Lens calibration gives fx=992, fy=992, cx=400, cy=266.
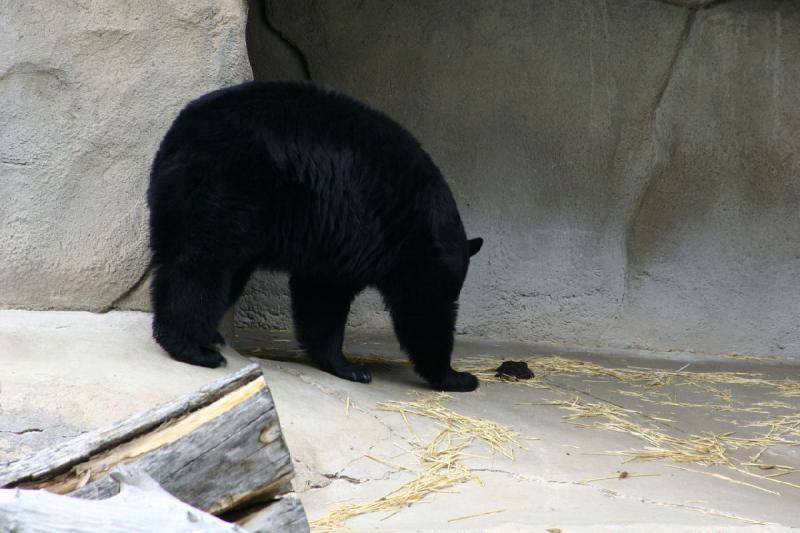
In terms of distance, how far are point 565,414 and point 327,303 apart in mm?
1534

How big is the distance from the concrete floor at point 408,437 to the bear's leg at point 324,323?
0.59 ft

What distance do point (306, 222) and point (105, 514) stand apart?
315 cm

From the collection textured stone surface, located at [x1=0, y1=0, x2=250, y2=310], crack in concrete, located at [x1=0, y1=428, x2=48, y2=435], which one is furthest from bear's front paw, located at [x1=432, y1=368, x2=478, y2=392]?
crack in concrete, located at [x1=0, y1=428, x2=48, y2=435]

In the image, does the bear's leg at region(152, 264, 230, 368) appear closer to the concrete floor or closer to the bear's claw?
the concrete floor

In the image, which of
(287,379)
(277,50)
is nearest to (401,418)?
(287,379)

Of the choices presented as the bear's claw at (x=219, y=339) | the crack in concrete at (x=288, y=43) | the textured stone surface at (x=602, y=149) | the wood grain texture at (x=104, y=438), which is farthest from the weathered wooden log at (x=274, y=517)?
the crack in concrete at (x=288, y=43)

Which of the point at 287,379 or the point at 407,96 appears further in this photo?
the point at 407,96

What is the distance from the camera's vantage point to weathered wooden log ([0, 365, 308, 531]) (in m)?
2.54

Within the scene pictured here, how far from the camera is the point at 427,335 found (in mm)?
5594

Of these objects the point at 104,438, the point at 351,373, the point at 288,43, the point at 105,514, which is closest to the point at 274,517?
the point at 104,438

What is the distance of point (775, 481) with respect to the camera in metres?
4.48

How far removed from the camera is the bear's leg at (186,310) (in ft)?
15.7

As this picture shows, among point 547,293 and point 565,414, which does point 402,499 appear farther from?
point 547,293

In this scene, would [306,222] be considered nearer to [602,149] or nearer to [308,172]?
[308,172]
